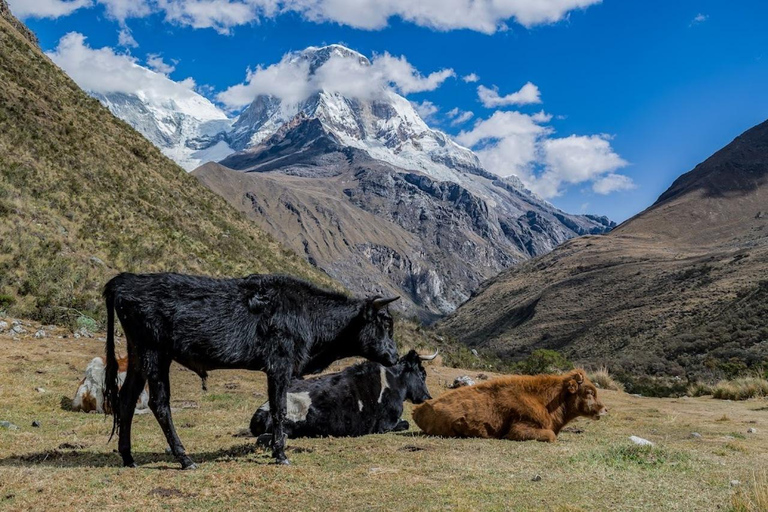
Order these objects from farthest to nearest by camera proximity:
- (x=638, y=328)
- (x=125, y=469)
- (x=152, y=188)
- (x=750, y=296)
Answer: (x=638, y=328), (x=750, y=296), (x=152, y=188), (x=125, y=469)

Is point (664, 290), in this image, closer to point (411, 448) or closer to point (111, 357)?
point (411, 448)

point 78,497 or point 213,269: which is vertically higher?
point 213,269

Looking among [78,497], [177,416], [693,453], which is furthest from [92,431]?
[693,453]

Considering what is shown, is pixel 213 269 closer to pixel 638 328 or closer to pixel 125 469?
pixel 125 469

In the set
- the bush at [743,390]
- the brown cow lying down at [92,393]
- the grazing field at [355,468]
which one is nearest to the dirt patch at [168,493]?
the grazing field at [355,468]

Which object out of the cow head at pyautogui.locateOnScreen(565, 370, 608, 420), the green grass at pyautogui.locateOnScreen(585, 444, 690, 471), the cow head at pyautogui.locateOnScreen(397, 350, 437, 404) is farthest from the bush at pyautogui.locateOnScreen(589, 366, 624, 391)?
the green grass at pyautogui.locateOnScreen(585, 444, 690, 471)

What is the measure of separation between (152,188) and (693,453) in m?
35.9

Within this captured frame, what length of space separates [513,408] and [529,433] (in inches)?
22.6

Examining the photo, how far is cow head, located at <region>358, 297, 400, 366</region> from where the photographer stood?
376 inches

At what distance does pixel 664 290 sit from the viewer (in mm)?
76375

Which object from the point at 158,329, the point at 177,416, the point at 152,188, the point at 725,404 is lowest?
the point at 725,404

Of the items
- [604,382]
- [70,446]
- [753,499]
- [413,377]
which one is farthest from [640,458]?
[604,382]

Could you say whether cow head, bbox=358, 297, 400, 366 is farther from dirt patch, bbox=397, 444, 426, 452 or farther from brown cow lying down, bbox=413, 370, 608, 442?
brown cow lying down, bbox=413, 370, 608, 442

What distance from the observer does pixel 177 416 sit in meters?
11.7
